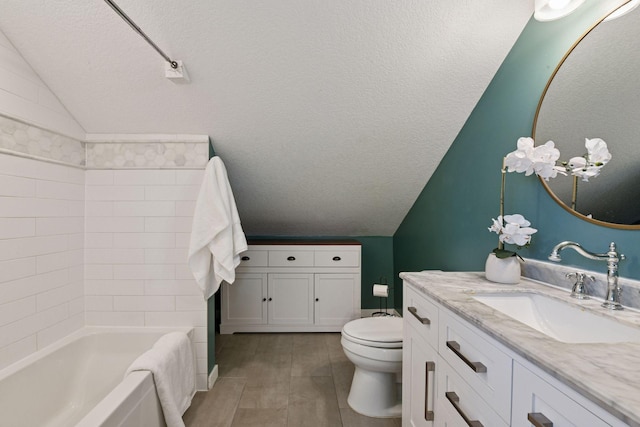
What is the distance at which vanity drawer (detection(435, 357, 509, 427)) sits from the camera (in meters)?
0.84

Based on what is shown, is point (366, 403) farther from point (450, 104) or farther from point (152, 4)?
point (152, 4)

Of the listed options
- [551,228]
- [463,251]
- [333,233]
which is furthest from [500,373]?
[333,233]

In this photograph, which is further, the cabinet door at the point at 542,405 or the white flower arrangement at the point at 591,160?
the white flower arrangement at the point at 591,160

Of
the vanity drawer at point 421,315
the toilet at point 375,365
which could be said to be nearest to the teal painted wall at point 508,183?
the vanity drawer at point 421,315

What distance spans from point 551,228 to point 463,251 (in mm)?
723

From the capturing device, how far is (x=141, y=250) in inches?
84.2

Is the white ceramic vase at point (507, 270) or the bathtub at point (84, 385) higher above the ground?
the white ceramic vase at point (507, 270)

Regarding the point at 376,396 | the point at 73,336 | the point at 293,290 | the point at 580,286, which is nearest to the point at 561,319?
the point at 580,286

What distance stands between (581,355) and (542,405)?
130mm

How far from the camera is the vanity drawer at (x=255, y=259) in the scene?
10.1ft

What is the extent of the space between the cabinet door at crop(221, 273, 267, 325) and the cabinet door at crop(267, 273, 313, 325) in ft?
0.27

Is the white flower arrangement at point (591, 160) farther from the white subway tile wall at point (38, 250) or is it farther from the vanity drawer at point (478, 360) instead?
the white subway tile wall at point (38, 250)

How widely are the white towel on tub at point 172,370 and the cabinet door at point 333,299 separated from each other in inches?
52.8

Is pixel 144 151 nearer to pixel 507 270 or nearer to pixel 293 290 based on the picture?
pixel 293 290
